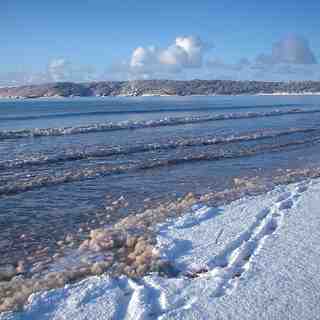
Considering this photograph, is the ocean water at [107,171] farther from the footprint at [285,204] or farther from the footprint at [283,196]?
the footprint at [285,204]

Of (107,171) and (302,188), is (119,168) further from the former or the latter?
(302,188)

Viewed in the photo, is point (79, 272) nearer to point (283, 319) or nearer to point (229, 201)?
point (283, 319)

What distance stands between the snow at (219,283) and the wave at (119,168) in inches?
365

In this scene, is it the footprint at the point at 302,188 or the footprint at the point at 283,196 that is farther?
the footprint at the point at 302,188

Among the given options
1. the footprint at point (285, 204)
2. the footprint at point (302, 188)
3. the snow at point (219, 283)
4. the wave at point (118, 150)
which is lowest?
the wave at point (118, 150)

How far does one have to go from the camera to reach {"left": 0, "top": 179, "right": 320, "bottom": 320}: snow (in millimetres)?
8445

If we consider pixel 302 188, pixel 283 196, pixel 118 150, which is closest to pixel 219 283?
pixel 283 196

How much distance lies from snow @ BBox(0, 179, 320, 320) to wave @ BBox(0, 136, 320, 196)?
9260 mm

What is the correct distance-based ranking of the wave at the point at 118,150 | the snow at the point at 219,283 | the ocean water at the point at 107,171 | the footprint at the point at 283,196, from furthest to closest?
1. the wave at the point at 118,150
2. the footprint at the point at 283,196
3. the ocean water at the point at 107,171
4. the snow at the point at 219,283

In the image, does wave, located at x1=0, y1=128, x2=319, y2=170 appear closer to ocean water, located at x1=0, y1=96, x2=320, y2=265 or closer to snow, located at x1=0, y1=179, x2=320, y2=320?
ocean water, located at x1=0, y1=96, x2=320, y2=265

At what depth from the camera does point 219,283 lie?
9.48 metres

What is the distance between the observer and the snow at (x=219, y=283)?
845cm

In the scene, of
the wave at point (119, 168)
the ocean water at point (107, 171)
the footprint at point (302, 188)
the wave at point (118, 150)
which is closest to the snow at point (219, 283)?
the ocean water at point (107, 171)

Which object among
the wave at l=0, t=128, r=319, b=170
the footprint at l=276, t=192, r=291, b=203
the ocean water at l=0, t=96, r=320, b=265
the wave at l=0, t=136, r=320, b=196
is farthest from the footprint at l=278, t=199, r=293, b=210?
the wave at l=0, t=128, r=319, b=170
